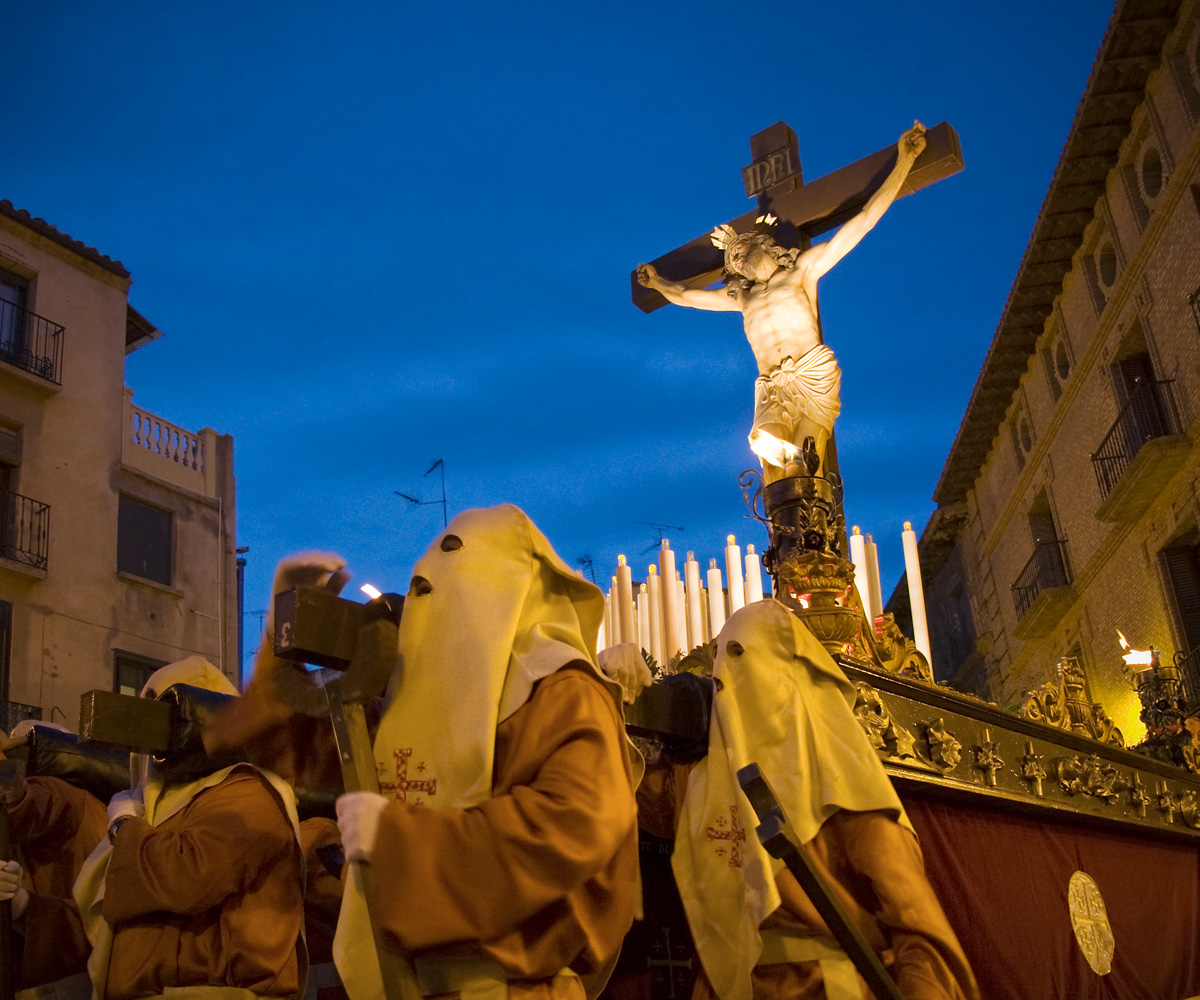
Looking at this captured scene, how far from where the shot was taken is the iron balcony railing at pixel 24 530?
14.2m

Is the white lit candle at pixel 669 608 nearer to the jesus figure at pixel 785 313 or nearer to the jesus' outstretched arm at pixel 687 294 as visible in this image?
the jesus figure at pixel 785 313

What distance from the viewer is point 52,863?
381cm

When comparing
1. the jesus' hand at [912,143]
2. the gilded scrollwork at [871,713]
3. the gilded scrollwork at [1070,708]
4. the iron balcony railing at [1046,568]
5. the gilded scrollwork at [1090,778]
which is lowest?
the gilded scrollwork at [1090,778]

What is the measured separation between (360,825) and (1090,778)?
13.2 ft

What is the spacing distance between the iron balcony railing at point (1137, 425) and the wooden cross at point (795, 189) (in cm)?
931

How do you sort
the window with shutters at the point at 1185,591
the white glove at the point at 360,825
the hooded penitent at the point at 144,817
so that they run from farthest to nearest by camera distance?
the window with shutters at the point at 1185,591, the hooded penitent at the point at 144,817, the white glove at the point at 360,825

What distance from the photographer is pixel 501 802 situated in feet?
7.20

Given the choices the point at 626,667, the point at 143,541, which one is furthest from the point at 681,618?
the point at 143,541

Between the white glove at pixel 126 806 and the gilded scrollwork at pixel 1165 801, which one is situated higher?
the white glove at pixel 126 806

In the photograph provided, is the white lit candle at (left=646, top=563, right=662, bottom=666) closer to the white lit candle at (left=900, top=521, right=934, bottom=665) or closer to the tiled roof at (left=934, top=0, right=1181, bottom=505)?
the white lit candle at (left=900, top=521, right=934, bottom=665)

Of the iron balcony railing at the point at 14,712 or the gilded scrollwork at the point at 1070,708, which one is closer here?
the gilded scrollwork at the point at 1070,708

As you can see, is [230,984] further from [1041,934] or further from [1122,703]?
[1122,703]

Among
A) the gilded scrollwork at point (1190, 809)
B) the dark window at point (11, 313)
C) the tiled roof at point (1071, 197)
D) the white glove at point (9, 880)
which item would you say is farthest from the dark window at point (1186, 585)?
the dark window at point (11, 313)

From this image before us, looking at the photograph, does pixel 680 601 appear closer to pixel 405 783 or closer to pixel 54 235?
pixel 405 783
